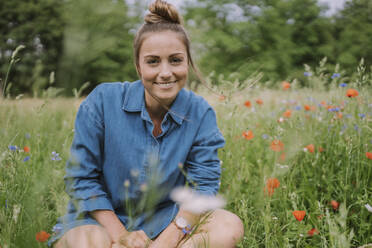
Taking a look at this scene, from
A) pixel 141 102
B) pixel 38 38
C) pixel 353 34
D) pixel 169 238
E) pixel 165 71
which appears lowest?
pixel 169 238

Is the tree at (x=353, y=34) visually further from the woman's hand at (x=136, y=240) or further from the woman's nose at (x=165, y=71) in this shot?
the woman's hand at (x=136, y=240)

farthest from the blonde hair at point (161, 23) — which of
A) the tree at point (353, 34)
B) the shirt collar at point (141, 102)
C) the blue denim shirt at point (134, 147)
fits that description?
the tree at point (353, 34)

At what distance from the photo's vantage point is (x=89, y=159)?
1310 millimetres

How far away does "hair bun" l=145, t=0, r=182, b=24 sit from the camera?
1383 millimetres

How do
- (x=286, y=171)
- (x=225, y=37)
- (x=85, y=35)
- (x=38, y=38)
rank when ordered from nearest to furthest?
(x=85, y=35)
(x=38, y=38)
(x=286, y=171)
(x=225, y=37)

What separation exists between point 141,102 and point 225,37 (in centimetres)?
1411

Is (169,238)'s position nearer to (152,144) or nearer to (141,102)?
(152,144)

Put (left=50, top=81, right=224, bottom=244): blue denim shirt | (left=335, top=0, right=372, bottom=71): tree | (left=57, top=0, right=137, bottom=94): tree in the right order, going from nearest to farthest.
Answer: (left=57, top=0, right=137, bottom=94): tree → (left=50, top=81, right=224, bottom=244): blue denim shirt → (left=335, top=0, right=372, bottom=71): tree

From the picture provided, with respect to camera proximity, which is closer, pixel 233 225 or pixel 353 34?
pixel 233 225

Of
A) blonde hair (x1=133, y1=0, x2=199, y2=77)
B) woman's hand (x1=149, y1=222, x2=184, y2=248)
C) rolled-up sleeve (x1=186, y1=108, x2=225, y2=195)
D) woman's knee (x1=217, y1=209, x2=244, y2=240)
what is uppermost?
blonde hair (x1=133, y1=0, x2=199, y2=77)

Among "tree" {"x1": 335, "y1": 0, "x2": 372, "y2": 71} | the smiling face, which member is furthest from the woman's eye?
"tree" {"x1": 335, "y1": 0, "x2": 372, "y2": 71}

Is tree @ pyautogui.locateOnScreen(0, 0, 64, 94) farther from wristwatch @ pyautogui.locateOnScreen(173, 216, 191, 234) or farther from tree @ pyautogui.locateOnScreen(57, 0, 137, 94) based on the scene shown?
wristwatch @ pyautogui.locateOnScreen(173, 216, 191, 234)

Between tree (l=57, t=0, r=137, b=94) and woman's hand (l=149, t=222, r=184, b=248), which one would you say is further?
woman's hand (l=149, t=222, r=184, b=248)

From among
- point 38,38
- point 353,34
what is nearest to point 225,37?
point 353,34
